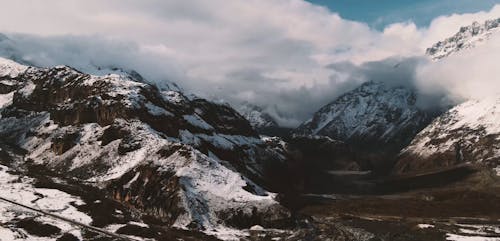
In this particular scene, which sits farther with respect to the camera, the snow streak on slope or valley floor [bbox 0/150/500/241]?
valley floor [bbox 0/150/500/241]

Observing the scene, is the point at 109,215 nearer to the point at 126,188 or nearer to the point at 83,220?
the point at 83,220

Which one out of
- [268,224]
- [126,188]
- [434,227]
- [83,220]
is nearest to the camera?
[83,220]

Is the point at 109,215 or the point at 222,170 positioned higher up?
the point at 222,170

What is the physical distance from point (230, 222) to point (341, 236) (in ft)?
91.3

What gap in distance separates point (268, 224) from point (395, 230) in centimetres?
3282

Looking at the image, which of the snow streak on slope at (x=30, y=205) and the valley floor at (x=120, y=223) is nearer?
the snow streak on slope at (x=30, y=205)

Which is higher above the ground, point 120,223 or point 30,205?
point 30,205

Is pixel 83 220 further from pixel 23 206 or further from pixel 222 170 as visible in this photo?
pixel 222 170

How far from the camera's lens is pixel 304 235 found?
13862 cm

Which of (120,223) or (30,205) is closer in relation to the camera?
(120,223)

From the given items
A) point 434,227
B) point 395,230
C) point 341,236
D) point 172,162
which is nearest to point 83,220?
point 172,162

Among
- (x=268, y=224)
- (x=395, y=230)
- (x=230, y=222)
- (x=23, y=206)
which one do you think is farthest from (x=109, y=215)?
(x=395, y=230)

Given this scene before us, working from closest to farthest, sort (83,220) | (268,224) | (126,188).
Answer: (83,220), (268,224), (126,188)

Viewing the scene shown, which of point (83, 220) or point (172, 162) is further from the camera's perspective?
point (172, 162)
